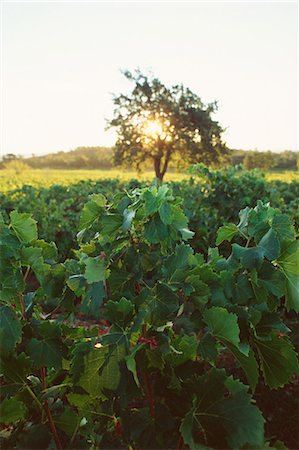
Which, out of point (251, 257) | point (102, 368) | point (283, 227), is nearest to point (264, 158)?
point (283, 227)

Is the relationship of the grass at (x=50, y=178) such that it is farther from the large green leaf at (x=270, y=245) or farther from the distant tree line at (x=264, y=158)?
the distant tree line at (x=264, y=158)

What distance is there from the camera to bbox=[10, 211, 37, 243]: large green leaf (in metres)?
1.66

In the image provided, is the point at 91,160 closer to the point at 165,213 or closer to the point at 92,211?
the point at 92,211

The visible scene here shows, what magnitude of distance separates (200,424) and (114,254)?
59cm

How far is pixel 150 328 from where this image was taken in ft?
5.03

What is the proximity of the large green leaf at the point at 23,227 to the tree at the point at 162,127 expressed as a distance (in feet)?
141

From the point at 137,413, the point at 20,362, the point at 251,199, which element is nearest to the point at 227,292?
the point at 137,413

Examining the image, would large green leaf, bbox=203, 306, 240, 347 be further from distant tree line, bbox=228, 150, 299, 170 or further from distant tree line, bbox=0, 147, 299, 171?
distant tree line, bbox=228, 150, 299, 170

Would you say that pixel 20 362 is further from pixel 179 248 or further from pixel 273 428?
pixel 273 428

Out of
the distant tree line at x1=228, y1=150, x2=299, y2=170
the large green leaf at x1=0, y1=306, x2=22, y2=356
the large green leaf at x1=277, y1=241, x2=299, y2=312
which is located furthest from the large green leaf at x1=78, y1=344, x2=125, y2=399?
the distant tree line at x1=228, y1=150, x2=299, y2=170

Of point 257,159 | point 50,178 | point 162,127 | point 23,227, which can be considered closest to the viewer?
point 23,227

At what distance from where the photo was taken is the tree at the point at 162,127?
44375 millimetres

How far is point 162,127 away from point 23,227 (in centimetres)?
4478

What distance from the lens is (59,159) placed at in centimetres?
6381
